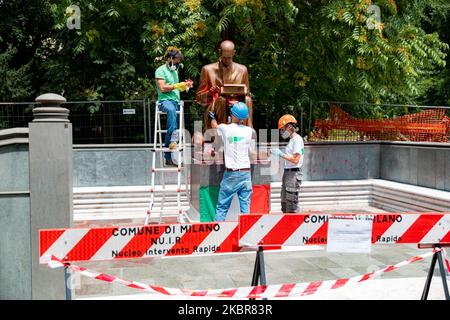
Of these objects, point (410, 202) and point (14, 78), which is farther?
point (14, 78)

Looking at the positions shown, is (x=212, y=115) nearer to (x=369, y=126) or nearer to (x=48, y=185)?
(x=48, y=185)

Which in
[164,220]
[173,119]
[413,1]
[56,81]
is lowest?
[164,220]

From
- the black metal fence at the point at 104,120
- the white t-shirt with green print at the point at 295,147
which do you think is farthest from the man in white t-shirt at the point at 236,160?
the black metal fence at the point at 104,120

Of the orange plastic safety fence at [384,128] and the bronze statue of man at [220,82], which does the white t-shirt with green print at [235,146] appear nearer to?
the bronze statue of man at [220,82]

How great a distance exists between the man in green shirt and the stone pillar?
11.9ft

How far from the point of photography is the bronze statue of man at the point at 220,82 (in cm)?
891

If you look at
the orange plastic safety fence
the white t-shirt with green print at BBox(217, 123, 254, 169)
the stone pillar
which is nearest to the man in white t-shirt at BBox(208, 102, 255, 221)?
the white t-shirt with green print at BBox(217, 123, 254, 169)

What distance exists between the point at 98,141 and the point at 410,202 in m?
7.50

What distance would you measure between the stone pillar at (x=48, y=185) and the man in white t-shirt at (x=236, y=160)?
101 inches

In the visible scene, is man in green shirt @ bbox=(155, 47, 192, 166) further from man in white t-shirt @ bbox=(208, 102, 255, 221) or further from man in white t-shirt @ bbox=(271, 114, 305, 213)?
man in white t-shirt @ bbox=(271, 114, 305, 213)

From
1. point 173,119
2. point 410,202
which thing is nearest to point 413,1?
point 410,202

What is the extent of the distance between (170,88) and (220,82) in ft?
3.01

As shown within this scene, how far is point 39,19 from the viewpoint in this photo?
59.3 ft
